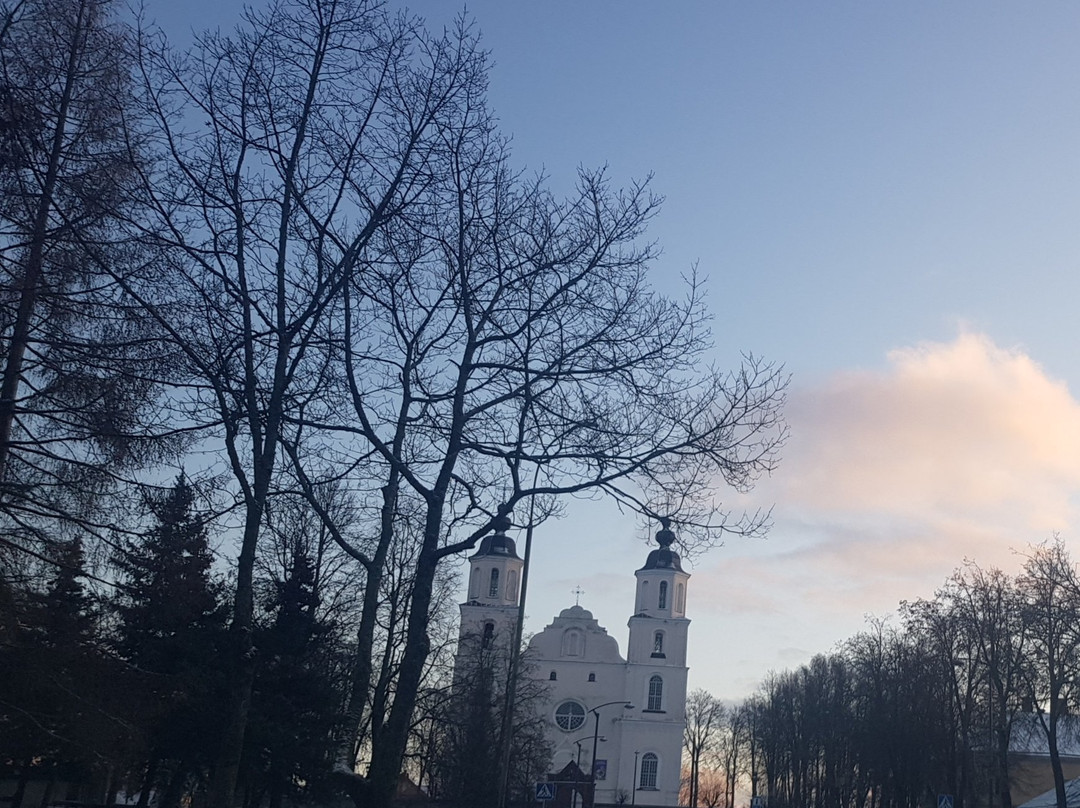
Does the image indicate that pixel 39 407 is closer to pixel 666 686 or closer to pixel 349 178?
pixel 349 178

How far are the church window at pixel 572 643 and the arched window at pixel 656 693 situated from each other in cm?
661

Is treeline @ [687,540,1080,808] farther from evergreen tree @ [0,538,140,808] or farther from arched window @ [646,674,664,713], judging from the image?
evergreen tree @ [0,538,140,808]

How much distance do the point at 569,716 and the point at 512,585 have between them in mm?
11435

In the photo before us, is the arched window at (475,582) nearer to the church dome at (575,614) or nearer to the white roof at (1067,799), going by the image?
the church dome at (575,614)

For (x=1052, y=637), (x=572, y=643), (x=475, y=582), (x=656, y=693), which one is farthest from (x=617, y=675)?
(x=1052, y=637)

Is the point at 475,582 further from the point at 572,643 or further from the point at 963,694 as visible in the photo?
the point at 963,694

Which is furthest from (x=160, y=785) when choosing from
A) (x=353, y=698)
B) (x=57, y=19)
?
(x=57, y=19)

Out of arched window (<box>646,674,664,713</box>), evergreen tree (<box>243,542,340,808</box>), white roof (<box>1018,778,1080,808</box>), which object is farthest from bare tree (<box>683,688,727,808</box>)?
evergreen tree (<box>243,542,340,808</box>)

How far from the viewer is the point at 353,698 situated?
11.9 meters

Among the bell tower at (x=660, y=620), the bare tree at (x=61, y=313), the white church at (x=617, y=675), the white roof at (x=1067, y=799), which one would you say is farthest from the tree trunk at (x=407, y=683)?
the bell tower at (x=660, y=620)

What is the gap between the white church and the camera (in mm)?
82812

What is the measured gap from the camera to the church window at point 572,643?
297ft

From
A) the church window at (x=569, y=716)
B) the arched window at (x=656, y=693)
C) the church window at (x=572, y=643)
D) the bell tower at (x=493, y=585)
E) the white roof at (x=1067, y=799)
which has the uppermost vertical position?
the bell tower at (x=493, y=585)

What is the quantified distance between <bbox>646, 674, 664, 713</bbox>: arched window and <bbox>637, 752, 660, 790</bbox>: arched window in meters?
3.90
